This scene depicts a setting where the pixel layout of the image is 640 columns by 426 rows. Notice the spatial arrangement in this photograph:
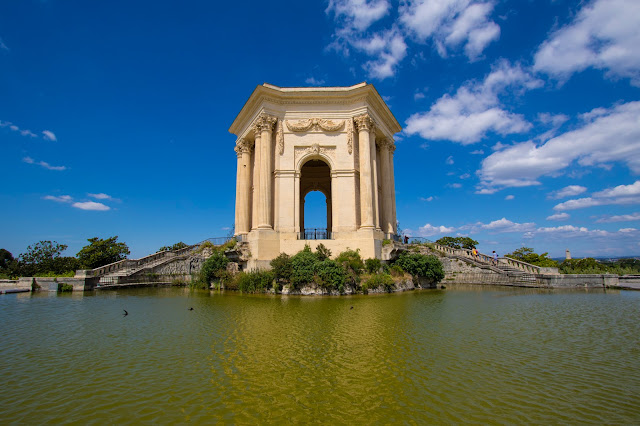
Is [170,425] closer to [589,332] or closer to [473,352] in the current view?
[473,352]

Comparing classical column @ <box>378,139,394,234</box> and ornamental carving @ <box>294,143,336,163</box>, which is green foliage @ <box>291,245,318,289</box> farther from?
classical column @ <box>378,139,394,234</box>

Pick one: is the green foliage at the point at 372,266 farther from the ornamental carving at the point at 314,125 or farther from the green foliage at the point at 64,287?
the green foliage at the point at 64,287

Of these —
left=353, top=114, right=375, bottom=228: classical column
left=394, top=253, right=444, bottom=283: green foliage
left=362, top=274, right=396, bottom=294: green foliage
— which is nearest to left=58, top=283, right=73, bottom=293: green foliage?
left=362, top=274, right=396, bottom=294: green foliage

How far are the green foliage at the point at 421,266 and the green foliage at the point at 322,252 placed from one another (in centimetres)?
502

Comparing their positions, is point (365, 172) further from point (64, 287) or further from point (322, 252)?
point (64, 287)

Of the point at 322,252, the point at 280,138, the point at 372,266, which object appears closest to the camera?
the point at 372,266

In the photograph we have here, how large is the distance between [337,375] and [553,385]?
3554 millimetres

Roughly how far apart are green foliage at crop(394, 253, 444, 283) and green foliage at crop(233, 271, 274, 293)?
872cm

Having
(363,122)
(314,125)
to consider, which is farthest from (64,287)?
(363,122)

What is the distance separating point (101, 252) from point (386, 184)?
25446 millimetres

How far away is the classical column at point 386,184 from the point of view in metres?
27.0

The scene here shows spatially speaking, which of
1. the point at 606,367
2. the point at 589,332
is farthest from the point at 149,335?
the point at 589,332

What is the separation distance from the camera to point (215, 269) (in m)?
21.8

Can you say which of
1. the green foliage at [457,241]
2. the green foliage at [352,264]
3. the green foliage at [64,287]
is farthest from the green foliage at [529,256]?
the green foliage at [64,287]
